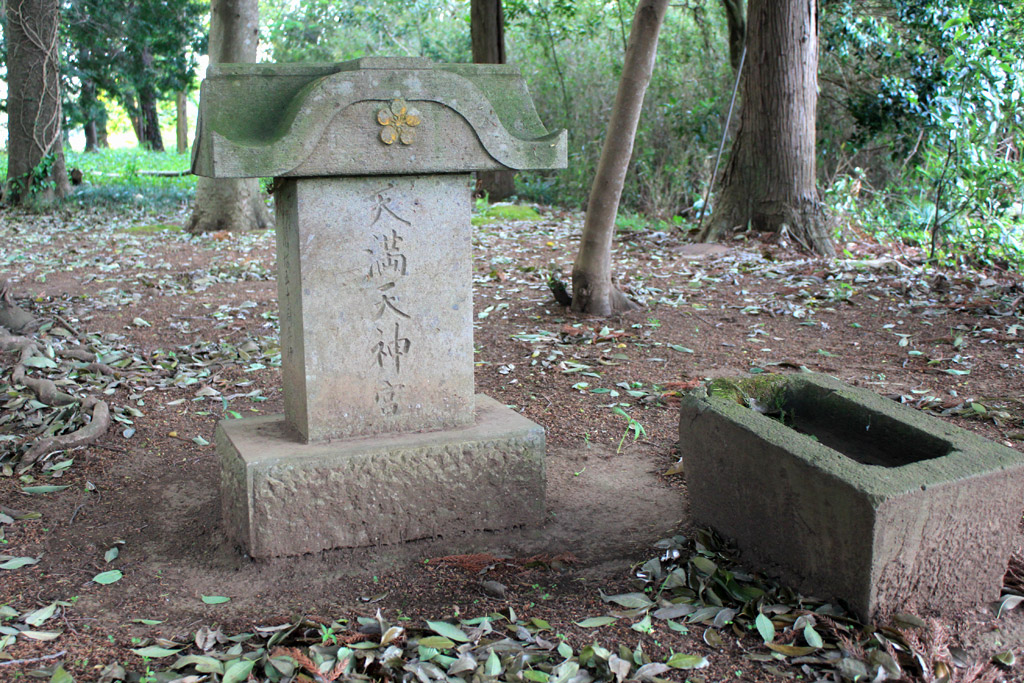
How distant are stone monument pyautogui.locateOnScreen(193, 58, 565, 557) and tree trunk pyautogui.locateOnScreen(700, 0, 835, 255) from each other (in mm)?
5534

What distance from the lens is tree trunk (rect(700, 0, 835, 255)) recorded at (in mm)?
7730

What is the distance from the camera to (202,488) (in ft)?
11.3

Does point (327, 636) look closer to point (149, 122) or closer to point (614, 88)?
point (614, 88)

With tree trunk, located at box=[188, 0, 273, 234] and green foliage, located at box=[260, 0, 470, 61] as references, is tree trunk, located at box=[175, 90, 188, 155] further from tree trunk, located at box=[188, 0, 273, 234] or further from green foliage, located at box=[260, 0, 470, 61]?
tree trunk, located at box=[188, 0, 273, 234]

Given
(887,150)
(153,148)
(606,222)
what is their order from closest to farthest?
(606,222) → (887,150) → (153,148)

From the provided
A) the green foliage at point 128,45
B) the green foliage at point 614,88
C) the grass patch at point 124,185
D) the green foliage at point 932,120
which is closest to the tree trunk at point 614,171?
the green foliage at point 932,120

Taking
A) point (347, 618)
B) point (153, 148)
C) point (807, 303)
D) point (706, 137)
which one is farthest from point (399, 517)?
point (153, 148)

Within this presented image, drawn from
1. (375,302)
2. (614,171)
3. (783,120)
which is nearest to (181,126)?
(783,120)

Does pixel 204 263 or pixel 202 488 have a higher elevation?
pixel 204 263

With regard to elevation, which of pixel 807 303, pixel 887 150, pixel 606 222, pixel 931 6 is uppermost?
pixel 931 6

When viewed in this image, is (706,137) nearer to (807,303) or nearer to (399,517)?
(807,303)

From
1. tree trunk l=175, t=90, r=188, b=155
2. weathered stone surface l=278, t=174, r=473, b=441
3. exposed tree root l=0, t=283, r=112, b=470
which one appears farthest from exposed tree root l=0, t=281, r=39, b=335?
tree trunk l=175, t=90, r=188, b=155

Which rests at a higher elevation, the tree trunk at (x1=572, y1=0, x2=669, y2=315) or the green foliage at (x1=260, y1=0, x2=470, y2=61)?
the green foliage at (x1=260, y1=0, x2=470, y2=61)

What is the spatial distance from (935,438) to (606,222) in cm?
327
